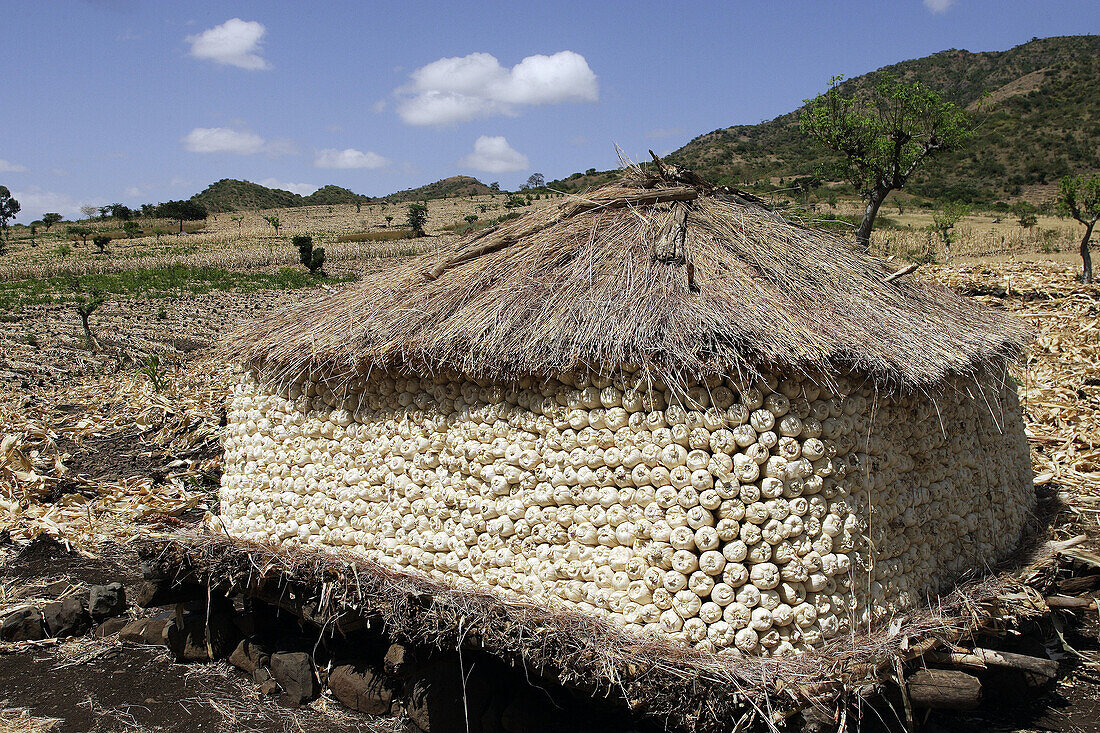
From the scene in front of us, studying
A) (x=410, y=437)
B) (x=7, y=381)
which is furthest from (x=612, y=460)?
(x=7, y=381)

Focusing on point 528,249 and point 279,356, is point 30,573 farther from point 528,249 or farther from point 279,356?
point 528,249

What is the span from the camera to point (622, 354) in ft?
13.7

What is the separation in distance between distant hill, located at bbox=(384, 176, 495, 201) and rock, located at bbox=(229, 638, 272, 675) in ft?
241

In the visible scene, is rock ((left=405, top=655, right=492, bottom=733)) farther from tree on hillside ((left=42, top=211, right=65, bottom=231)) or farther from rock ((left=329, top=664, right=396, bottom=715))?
tree on hillside ((left=42, top=211, right=65, bottom=231))

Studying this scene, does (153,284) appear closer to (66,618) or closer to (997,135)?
(66,618)

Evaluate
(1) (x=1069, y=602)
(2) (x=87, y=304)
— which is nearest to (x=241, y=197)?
(2) (x=87, y=304)

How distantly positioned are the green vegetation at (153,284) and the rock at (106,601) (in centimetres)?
1817

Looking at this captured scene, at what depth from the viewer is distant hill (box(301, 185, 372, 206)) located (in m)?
80.2

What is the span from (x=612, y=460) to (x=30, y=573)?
7.96m

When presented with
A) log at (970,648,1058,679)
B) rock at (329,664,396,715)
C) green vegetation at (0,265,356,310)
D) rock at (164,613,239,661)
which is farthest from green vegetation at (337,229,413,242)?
log at (970,648,1058,679)

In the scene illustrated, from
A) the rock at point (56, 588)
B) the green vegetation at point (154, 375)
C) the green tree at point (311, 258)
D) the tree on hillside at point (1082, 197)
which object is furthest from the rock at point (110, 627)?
the green tree at point (311, 258)

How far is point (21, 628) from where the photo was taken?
7.09 meters

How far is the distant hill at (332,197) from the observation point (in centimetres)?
8019

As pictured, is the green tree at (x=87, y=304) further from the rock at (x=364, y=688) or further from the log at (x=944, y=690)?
the log at (x=944, y=690)
